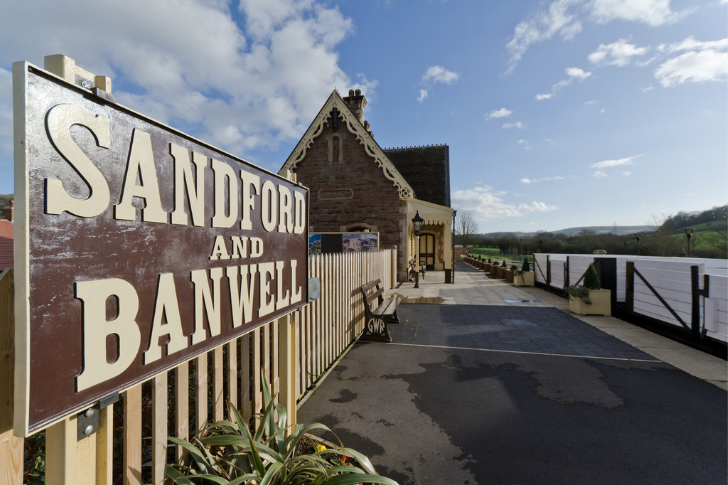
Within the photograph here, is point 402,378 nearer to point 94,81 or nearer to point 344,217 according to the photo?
point 94,81

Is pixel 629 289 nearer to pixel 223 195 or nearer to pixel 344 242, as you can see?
pixel 223 195

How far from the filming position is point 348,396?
13.2 ft

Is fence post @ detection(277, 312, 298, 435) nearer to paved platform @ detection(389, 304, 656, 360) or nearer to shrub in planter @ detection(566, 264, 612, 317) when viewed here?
paved platform @ detection(389, 304, 656, 360)

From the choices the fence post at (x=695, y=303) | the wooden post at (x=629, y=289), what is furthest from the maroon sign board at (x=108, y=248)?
the wooden post at (x=629, y=289)

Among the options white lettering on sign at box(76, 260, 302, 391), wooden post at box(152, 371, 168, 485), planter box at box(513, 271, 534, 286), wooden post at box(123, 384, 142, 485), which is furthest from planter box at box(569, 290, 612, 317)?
wooden post at box(123, 384, 142, 485)

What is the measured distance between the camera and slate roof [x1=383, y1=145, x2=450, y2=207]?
69.6 ft

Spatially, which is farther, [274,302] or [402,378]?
[402,378]

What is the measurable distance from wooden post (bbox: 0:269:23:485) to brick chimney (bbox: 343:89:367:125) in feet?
57.3

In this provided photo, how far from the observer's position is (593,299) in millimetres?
8297

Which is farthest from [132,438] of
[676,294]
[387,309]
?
[676,294]

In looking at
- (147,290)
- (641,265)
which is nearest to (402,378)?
(147,290)

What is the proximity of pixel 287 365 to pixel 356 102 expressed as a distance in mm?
16838

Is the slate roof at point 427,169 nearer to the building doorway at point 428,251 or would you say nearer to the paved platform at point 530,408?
the building doorway at point 428,251

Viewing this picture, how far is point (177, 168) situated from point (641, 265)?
9.68 m
